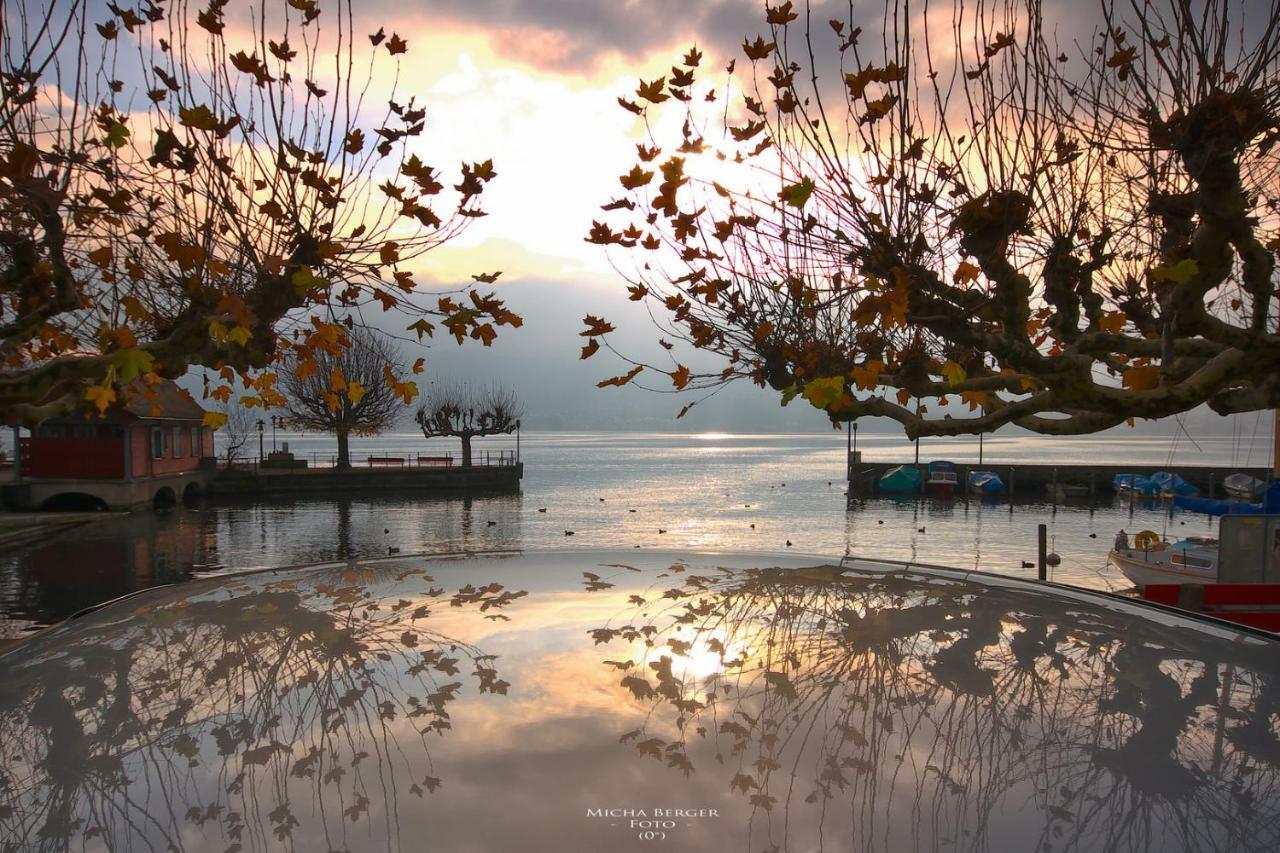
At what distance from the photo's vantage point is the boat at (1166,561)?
19.2m

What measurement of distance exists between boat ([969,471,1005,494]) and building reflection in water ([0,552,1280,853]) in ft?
196

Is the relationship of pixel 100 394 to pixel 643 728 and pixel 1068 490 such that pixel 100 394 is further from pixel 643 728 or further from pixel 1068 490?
pixel 1068 490

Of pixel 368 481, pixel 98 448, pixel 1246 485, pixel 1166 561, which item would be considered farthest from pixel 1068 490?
pixel 98 448

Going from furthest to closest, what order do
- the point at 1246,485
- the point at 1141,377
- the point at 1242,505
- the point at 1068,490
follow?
the point at 1068,490, the point at 1246,485, the point at 1242,505, the point at 1141,377

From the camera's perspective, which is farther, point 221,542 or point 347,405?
point 347,405

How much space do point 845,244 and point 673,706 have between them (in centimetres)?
729

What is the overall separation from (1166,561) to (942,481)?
3967 centimetres

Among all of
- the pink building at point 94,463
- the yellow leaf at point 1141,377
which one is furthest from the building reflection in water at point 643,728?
the pink building at point 94,463

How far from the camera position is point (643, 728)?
1.46 metres

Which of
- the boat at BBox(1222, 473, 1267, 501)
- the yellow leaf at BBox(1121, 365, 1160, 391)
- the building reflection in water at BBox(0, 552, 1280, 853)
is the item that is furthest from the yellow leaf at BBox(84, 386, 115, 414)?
the boat at BBox(1222, 473, 1267, 501)

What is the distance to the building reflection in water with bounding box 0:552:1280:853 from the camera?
45.6 inches

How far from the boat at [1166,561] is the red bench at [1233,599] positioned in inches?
301

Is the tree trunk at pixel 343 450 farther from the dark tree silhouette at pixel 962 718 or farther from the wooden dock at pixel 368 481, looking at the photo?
the dark tree silhouette at pixel 962 718

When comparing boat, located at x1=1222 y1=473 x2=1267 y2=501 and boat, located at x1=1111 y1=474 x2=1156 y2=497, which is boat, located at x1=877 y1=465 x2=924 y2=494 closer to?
boat, located at x1=1111 y1=474 x2=1156 y2=497
